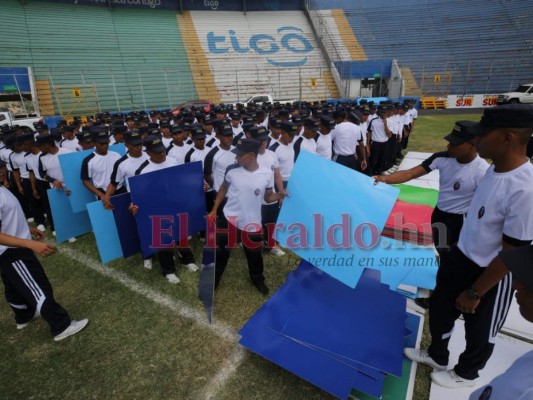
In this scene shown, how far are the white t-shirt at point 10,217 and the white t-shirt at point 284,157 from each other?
3278 millimetres

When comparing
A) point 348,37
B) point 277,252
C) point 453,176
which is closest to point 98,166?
point 277,252

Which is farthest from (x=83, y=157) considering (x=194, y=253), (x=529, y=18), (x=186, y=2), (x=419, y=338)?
(x=529, y=18)

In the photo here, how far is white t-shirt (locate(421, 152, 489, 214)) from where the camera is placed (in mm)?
3168

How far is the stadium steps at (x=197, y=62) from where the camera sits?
950 inches

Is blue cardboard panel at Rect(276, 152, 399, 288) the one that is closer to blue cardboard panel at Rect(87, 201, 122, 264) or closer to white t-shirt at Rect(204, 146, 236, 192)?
white t-shirt at Rect(204, 146, 236, 192)

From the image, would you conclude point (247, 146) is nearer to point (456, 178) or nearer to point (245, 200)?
point (245, 200)

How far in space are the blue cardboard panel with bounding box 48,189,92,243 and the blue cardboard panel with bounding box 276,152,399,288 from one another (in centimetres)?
389

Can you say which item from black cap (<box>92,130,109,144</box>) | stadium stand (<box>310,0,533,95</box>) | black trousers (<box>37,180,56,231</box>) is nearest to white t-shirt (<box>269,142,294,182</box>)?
black cap (<box>92,130,109,144</box>)

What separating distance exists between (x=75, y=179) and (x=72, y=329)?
95.4 inches

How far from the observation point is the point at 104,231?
4.15m

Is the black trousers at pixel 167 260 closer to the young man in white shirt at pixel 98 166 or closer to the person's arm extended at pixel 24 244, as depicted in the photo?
the young man in white shirt at pixel 98 166

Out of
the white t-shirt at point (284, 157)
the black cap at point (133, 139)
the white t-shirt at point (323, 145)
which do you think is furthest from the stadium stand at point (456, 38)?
the black cap at point (133, 139)

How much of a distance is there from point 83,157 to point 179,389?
372 centimetres

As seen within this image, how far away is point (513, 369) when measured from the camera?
118 centimetres
